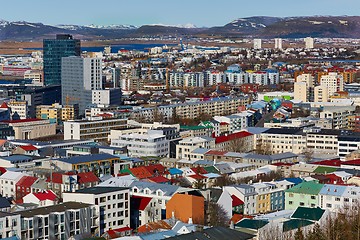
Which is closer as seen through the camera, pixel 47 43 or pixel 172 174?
pixel 172 174

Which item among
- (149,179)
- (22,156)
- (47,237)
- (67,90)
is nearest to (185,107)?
(67,90)

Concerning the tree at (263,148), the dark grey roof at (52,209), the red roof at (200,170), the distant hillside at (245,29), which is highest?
the distant hillside at (245,29)

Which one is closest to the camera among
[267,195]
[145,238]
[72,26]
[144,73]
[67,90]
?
[145,238]

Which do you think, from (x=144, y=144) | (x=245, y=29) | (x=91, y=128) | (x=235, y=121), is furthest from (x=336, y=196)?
(x=245, y=29)

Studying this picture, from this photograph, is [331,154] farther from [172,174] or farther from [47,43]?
[47,43]

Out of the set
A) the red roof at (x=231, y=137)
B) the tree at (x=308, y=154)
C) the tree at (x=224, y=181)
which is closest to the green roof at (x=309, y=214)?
the tree at (x=224, y=181)

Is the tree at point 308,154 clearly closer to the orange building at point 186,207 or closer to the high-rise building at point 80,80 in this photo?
the orange building at point 186,207

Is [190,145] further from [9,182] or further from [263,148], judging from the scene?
[9,182]
